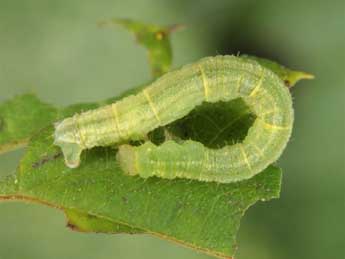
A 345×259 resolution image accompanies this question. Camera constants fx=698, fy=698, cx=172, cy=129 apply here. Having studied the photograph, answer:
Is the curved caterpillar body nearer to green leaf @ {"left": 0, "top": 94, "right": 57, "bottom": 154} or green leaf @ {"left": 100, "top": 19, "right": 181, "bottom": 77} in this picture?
green leaf @ {"left": 0, "top": 94, "right": 57, "bottom": 154}

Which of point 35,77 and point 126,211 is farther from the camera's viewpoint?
point 35,77

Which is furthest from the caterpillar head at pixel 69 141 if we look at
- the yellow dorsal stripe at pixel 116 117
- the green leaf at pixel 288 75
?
the green leaf at pixel 288 75

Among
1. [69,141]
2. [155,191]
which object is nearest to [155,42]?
[69,141]

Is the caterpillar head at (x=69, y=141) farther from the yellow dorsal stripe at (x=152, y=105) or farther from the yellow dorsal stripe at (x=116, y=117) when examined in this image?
the yellow dorsal stripe at (x=152, y=105)

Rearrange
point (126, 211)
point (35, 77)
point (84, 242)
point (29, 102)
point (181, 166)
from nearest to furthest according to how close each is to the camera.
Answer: point (126, 211) < point (181, 166) < point (29, 102) < point (84, 242) < point (35, 77)

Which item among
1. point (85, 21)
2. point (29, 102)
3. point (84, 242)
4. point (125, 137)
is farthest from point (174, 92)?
point (85, 21)

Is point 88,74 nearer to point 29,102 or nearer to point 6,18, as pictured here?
point 6,18
